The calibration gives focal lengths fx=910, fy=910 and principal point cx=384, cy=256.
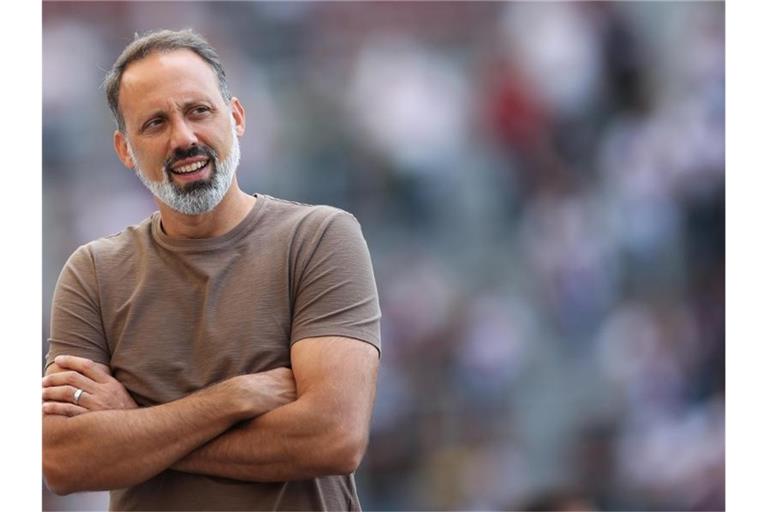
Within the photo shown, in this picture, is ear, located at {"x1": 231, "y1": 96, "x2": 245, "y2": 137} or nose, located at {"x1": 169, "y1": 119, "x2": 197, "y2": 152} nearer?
nose, located at {"x1": 169, "y1": 119, "x2": 197, "y2": 152}

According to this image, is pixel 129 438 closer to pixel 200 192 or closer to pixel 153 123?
pixel 200 192

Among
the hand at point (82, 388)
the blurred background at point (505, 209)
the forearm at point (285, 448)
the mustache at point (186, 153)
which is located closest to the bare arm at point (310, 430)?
the forearm at point (285, 448)

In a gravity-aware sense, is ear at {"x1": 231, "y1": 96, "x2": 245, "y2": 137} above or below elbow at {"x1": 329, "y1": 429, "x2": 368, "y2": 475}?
above

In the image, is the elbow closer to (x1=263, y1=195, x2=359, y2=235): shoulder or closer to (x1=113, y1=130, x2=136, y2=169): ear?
(x1=263, y1=195, x2=359, y2=235): shoulder

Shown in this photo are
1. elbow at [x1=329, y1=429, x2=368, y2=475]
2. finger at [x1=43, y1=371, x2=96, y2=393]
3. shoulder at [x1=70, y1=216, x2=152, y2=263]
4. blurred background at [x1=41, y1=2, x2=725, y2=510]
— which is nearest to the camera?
elbow at [x1=329, y1=429, x2=368, y2=475]

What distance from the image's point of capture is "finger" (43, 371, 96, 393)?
1472 millimetres

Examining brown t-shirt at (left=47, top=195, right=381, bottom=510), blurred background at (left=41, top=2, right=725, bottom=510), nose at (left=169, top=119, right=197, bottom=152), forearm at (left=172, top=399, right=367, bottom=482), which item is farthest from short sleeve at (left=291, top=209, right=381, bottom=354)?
blurred background at (left=41, top=2, right=725, bottom=510)

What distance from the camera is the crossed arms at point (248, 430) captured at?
54.1 inches

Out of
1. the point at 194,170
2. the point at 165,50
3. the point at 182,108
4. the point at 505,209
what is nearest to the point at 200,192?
the point at 194,170

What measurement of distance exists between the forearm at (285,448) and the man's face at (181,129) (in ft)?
1.26

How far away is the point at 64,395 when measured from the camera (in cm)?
148

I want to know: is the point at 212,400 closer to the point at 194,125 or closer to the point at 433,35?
the point at 194,125

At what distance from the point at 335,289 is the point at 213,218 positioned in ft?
0.87

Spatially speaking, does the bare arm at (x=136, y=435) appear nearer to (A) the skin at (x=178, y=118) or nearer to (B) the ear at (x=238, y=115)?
(A) the skin at (x=178, y=118)
